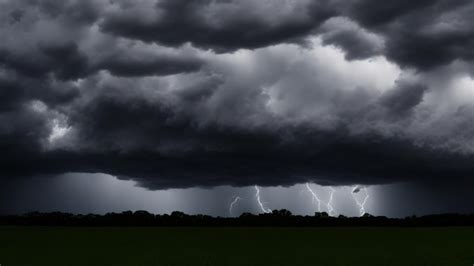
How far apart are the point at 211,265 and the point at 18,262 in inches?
986

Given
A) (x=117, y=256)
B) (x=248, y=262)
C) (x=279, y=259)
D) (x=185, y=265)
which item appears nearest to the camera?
(x=185, y=265)

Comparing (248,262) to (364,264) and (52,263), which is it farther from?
(52,263)

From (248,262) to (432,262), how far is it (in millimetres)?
20978

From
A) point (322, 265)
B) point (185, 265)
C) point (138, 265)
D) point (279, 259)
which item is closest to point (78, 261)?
point (138, 265)

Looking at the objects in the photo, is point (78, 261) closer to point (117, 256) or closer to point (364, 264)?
point (117, 256)

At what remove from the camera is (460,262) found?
6106 centimetres

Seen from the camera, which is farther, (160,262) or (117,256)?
(117,256)

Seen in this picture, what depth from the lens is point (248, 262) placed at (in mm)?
66000

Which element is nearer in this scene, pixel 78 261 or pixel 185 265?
pixel 185 265

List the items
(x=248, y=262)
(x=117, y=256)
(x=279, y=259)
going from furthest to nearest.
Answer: (x=117, y=256)
(x=279, y=259)
(x=248, y=262)

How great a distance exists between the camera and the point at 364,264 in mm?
63000

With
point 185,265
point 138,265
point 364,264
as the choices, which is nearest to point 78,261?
point 138,265

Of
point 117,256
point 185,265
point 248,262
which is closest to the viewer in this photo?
point 185,265

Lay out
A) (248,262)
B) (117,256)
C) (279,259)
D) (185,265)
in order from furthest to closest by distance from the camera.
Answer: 1. (117,256)
2. (279,259)
3. (248,262)
4. (185,265)
